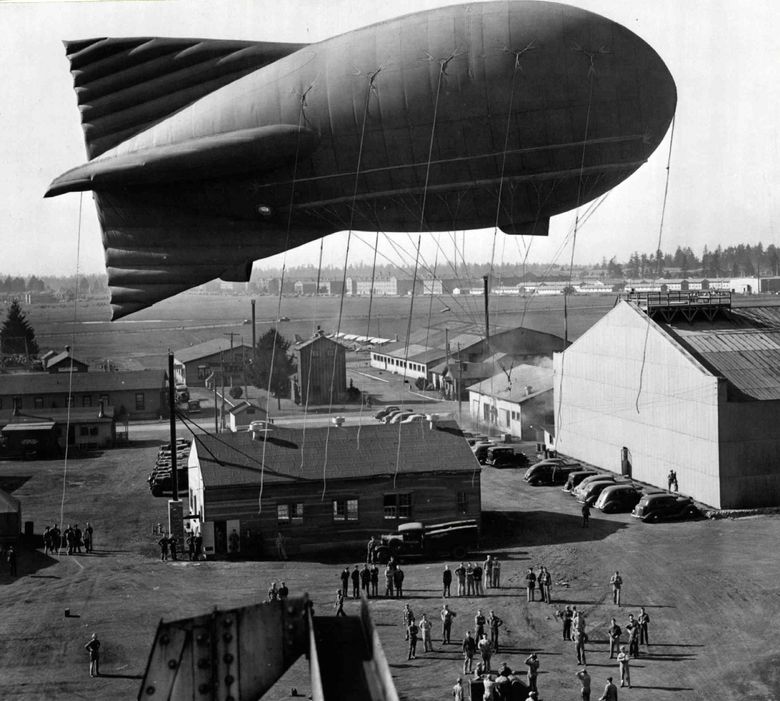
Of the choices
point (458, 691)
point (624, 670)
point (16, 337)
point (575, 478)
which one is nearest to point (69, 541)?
point (458, 691)

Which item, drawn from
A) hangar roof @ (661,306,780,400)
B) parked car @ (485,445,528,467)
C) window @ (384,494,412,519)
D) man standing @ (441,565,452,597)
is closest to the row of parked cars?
parked car @ (485,445,528,467)

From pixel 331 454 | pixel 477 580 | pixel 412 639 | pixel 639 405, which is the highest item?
pixel 639 405

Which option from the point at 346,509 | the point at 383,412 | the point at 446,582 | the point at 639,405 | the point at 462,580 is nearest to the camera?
the point at 446,582

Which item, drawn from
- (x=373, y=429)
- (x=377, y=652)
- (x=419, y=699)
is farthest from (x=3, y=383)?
(x=377, y=652)

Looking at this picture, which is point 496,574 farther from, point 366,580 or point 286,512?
point 286,512

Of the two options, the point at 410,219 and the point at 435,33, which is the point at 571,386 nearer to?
the point at 410,219

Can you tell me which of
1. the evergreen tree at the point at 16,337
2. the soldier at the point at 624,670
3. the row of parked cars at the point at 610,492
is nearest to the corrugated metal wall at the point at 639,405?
the row of parked cars at the point at 610,492
